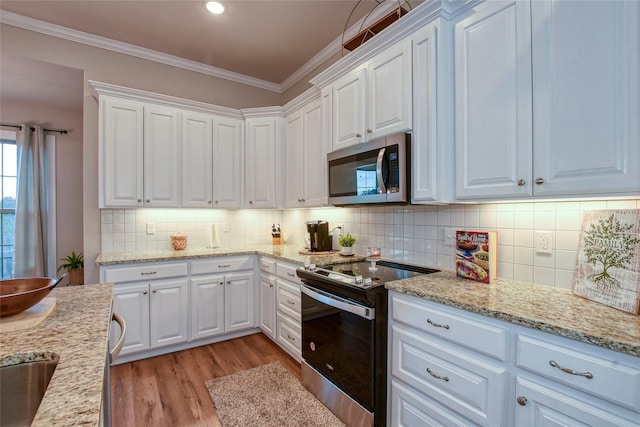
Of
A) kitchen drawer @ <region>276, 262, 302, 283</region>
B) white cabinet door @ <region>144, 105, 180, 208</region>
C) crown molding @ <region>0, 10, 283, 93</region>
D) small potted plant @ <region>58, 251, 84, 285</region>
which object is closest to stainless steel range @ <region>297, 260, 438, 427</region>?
kitchen drawer @ <region>276, 262, 302, 283</region>

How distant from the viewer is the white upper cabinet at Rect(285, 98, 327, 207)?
2.79 meters

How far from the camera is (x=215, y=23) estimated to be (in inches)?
106

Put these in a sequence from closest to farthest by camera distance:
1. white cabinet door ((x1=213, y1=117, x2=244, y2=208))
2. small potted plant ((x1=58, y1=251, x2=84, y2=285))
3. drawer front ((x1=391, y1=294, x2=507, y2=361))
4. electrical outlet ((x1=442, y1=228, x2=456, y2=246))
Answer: drawer front ((x1=391, y1=294, x2=507, y2=361))
electrical outlet ((x1=442, y1=228, x2=456, y2=246))
white cabinet door ((x1=213, y1=117, x2=244, y2=208))
small potted plant ((x1=58, y1=251, x2=84, y2=285))

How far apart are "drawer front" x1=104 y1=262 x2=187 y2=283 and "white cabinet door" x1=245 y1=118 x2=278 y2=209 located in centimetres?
99

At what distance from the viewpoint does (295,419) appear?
6.22 feet

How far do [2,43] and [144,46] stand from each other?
1.06 metres

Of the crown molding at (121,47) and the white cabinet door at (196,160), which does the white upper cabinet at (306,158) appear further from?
the crown molding at (121,47)

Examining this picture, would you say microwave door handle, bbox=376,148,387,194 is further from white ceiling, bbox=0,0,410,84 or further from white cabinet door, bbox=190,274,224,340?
white cabinet door, bbox=190,274,224,340

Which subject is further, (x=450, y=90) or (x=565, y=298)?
(x=450, y=90)

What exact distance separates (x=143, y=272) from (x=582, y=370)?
2.88 metres

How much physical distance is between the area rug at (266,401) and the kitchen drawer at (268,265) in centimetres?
83

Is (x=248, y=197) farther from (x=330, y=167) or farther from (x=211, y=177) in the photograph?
(x=330, y=167)

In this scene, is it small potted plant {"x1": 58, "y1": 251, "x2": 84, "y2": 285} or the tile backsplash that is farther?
small potted plant {"x1": 58, "y1": 251, "x2": 84, "y2": 285}

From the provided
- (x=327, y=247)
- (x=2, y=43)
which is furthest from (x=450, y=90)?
(x=2, y=43)
